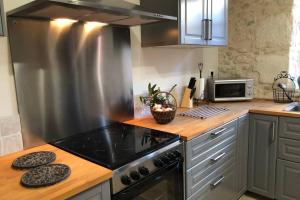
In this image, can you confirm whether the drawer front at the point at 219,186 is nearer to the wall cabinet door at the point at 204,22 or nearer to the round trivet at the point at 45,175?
the round trivet at the point at 45,175

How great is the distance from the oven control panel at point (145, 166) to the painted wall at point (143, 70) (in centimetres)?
68

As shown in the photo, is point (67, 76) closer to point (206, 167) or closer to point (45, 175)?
point (45, 175)

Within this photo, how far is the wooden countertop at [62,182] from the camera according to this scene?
0.96 m

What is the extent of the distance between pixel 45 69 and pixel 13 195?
80cm

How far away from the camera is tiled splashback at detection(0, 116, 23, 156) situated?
138cm

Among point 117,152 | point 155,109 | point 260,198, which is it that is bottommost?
point 260,198

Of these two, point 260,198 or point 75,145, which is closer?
point 75,145

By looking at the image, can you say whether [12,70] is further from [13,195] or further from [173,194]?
[173,194]

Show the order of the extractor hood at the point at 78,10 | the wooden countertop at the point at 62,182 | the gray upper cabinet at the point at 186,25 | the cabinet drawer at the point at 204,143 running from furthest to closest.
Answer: the gray upper cabinet at the point at 186,25, the cabinet drawer at the point at 204,143, the extractor hood at the point at 78,10, the wooden countertop at the point at 62,182

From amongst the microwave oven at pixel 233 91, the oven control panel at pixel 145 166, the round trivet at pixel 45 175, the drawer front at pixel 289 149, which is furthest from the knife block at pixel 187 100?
→ the round trivet at pixel 45 175

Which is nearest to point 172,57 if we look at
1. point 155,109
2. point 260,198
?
point 155,109

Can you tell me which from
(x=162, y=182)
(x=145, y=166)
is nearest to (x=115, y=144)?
(x=145, y=166)

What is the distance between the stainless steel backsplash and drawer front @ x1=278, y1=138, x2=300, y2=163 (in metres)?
1.43

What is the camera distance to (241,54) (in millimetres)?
3021
